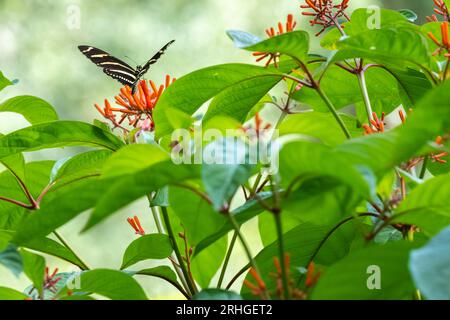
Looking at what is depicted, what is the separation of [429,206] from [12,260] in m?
0.29

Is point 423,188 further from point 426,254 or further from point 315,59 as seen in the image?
point 315,59

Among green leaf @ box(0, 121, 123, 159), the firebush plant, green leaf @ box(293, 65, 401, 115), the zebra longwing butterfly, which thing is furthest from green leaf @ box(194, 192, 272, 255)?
the zebra longwing butterfly

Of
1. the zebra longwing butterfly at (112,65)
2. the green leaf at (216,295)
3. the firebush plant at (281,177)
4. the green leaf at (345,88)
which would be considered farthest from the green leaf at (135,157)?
the zebra longwing butterfly at (112,65)

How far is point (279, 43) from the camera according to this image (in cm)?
62

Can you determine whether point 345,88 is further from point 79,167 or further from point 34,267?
point 34,267

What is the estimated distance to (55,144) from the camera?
742mm

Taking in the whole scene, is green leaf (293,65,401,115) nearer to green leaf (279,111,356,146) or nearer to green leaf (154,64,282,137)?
green leaf (154,64,282,137)

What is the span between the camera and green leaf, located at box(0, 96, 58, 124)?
84 cm

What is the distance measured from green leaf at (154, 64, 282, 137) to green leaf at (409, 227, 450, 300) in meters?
0.33

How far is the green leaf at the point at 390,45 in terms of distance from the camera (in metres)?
0.61

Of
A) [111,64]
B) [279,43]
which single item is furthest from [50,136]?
[111,64]

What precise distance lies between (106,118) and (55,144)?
0.21 ft
